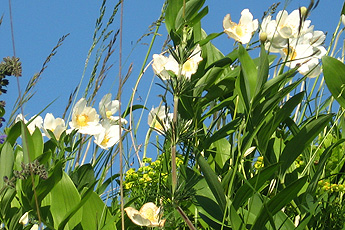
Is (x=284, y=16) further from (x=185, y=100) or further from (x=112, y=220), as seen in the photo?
(x=112, y=220)

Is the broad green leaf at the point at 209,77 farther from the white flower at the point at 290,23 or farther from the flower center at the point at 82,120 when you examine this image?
the flower center at the point at 82,120

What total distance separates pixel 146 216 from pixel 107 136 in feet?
1.72

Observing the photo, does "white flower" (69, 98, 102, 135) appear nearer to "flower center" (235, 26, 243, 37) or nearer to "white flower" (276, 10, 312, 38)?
"flower center" (235, 26, 243, 37)

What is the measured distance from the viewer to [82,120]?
1575 mm

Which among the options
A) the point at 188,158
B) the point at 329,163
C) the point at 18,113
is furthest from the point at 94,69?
the point at 329,163

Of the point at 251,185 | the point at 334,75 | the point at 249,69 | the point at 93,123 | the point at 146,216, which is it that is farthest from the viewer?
the point at 93,123

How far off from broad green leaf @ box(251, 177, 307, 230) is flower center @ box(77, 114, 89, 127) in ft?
1.98

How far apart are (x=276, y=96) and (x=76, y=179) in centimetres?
67

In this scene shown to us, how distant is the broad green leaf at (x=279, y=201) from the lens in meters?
1.22

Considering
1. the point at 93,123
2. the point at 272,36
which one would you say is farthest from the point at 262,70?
the point at 93,123

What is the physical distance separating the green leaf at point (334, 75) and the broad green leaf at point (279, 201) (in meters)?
0.39

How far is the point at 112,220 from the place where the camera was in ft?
4.38

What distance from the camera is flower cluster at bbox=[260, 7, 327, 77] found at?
1.45 m

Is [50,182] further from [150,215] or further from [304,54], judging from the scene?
[304,54]
